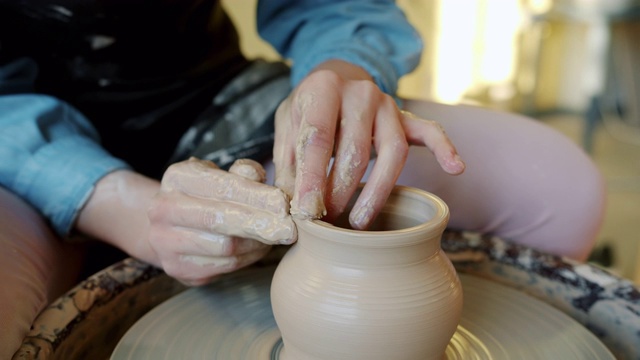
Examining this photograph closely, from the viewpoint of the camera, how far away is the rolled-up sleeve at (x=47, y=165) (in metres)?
1.11

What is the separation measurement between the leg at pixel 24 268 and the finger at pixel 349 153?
1.40 feet

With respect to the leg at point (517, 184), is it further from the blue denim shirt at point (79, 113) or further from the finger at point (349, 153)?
the finger at point (349, 153)

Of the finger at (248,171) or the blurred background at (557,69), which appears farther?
the blurred background at (557,69)

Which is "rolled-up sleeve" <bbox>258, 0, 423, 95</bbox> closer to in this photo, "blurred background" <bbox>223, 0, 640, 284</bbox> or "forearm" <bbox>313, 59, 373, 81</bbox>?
"forearm" <bbox>313, 59, 373, 81</bbox>

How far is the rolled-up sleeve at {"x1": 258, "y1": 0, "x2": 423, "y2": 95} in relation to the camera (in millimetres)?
1275

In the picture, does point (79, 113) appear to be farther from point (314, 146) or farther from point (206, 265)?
point (314, 146)

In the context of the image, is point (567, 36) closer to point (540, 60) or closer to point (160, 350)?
point (540, 60)

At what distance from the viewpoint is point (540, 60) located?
445 centimetres

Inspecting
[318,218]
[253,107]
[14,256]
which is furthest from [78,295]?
[253,107]

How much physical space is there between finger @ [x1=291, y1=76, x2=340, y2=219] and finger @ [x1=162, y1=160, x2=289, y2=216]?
33 mm

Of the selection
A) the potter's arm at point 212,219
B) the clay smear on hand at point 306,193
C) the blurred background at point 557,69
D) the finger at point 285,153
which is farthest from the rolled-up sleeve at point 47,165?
the blurred background at point 557,69

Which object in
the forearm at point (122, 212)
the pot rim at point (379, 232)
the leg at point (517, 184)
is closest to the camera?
the pot rim at point (379, 232)

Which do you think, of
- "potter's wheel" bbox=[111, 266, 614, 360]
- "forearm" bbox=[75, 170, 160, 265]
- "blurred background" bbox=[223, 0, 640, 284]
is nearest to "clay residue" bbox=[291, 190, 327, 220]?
"potter's wheel" bbox=[111, 266, 614, 360]

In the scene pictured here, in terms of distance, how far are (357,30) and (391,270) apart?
0.70m
